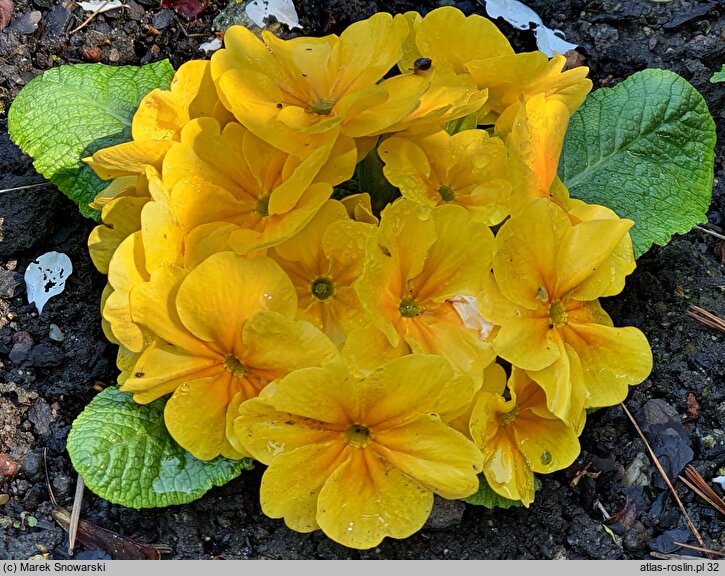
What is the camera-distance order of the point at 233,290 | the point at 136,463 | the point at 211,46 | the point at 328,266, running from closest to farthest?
1. the point at 233,290
2. the point at 328,266
3. the point at 136,463
4. the point at 211,46

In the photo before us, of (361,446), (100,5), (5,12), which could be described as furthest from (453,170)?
(5,12)

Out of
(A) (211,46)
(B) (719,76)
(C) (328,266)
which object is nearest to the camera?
(C) (328,266)

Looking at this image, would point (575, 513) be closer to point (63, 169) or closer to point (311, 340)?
point (311, 340)

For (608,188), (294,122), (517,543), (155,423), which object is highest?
(294,122)

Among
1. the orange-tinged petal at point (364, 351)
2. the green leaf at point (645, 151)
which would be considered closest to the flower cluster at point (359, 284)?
the orange-tinged petal at point (364, 351)

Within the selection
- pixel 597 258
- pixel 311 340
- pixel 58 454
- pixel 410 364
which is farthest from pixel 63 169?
pixel 597 258

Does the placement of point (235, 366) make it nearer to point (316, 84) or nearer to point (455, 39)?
point (316, 84)

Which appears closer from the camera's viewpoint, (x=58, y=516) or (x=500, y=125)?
(x=500, y=125)
